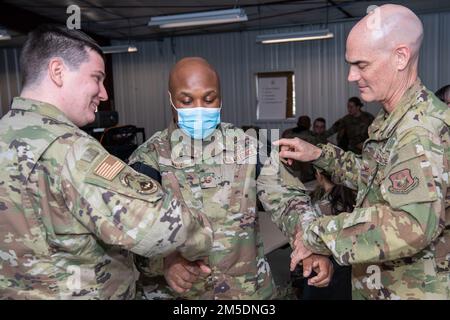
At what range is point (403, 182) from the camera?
1.17 m

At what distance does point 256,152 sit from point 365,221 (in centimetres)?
64

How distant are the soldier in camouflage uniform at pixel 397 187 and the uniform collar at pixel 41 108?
0.87m

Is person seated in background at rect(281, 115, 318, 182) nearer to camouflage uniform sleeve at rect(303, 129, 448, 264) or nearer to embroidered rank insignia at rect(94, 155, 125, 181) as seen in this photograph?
camouflage uniform sleeve at rect(303, 129, 448, 264)

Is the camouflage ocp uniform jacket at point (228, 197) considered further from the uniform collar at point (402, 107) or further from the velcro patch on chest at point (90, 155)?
the velcro patch on chest at point (90, 155)

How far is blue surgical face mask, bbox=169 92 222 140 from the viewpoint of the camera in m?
1.74

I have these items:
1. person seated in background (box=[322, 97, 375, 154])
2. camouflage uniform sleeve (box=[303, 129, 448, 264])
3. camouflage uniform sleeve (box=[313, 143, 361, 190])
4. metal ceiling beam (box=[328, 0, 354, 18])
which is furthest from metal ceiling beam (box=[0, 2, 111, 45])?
camouflage uniform sleeve (box=[303, 129, 448, 264])

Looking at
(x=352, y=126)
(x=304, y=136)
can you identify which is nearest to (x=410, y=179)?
(x=304, y=136)

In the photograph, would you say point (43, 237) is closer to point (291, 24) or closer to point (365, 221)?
point (365, 221)

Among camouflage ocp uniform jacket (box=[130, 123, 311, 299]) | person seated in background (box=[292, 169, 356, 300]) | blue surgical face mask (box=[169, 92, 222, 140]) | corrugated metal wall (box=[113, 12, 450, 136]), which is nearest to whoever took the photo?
camouflage ocp uniform jacket (box=[130, 123, 311, 299])

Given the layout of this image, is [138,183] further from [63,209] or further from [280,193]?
[280,193]

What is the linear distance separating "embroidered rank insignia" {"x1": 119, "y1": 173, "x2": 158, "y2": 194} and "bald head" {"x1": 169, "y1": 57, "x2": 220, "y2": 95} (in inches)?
27.6

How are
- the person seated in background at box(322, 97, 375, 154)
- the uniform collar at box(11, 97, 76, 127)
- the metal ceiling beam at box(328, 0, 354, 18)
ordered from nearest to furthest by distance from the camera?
the uniform collar at box(11, 97, 76, 127)
the person seated in background at box(322, 97, 375, 154)
the metal ceiling beam at box(328, 0, 354, 18)

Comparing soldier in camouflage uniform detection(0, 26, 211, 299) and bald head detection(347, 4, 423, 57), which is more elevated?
bald head detection(347, 4, 423, 57)

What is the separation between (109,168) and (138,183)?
87 mm
